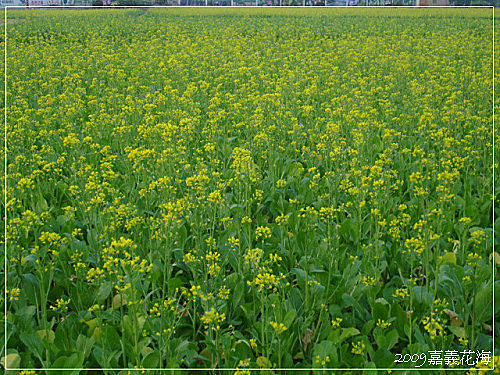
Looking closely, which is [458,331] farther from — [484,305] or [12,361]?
[12,361]

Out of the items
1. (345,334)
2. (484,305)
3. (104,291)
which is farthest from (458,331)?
(104,291)

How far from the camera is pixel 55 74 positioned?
1009 centimetres

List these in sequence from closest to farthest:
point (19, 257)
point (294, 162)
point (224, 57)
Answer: point (19, 257) < point (294, 162) < point (224, 57)

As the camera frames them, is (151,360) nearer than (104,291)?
Yes

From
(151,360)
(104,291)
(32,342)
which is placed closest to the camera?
(151,360)

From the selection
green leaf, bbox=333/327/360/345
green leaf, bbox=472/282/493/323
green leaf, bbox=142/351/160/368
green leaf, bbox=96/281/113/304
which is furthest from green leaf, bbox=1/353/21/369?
green leaf, bbox=472/282/493/323

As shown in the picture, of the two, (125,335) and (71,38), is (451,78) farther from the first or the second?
(71,38)

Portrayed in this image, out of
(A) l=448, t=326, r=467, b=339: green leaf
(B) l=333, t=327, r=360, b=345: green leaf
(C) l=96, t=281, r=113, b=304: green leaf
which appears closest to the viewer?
(B) l=333, t=327, r=360, b=345: green leaf

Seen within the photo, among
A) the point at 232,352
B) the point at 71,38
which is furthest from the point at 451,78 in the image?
the point at 71,38

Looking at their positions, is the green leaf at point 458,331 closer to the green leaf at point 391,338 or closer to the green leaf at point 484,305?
the green leaf at point 484,305

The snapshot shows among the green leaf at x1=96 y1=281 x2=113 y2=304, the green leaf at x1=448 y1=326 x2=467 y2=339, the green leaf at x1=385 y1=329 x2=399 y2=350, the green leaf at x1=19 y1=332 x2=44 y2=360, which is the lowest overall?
the green leaf at x1=448 y1=326 x2=467 y2=339

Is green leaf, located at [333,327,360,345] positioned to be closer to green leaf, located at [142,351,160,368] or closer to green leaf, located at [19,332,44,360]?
green leaf, located at [142,351,160,368]

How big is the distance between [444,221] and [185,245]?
194 centimetres

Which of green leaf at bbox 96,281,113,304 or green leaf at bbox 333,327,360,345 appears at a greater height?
green leaf at bbox 96,281,113,304
